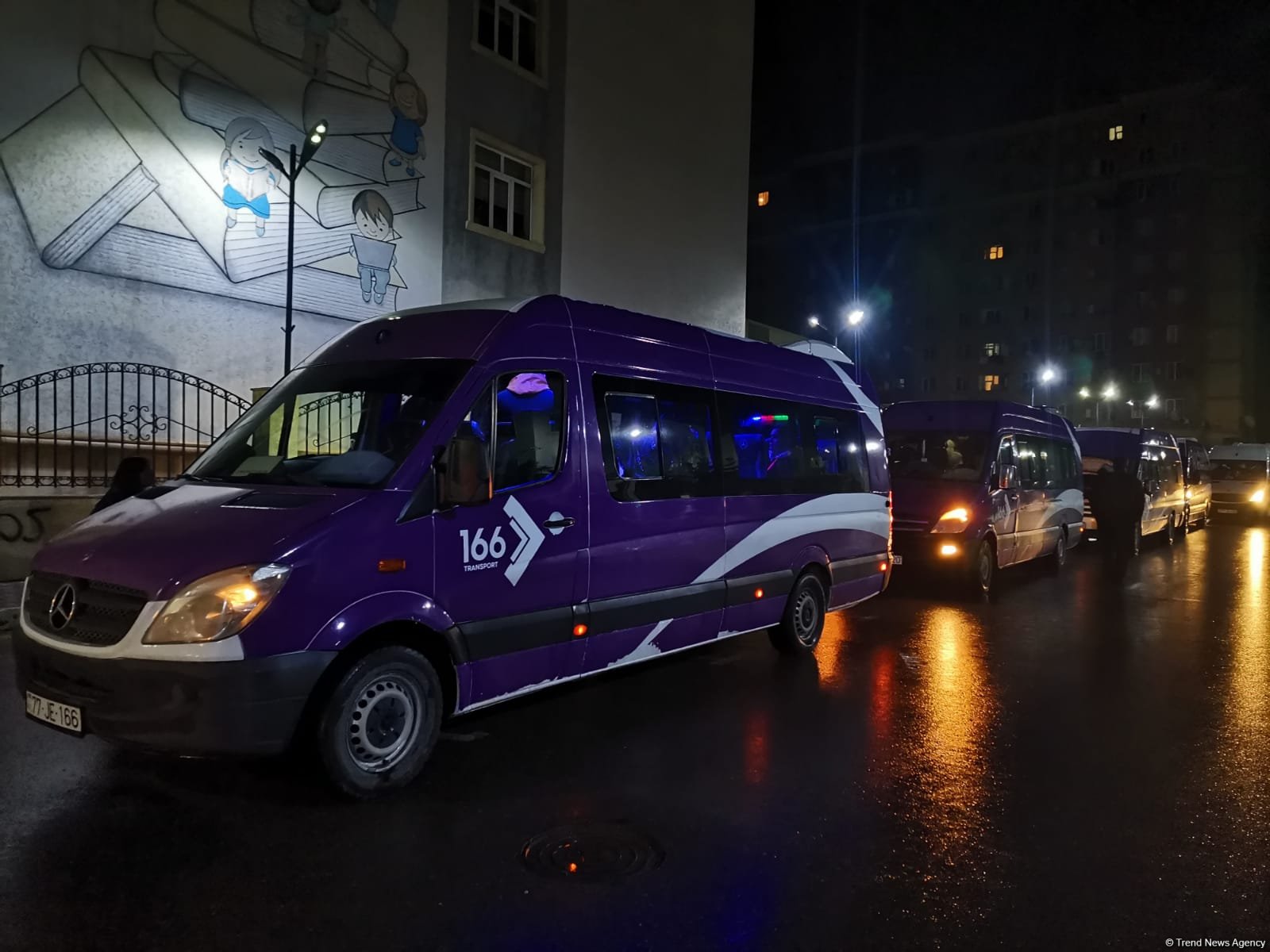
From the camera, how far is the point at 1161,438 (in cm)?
2164

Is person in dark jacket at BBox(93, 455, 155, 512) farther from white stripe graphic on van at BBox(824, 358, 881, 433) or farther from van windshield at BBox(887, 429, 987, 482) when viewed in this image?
van windshield at BBox(887, 429, 987, 482)

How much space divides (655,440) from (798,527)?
2085mm

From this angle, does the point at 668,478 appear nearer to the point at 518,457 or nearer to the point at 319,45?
the point at 518,457

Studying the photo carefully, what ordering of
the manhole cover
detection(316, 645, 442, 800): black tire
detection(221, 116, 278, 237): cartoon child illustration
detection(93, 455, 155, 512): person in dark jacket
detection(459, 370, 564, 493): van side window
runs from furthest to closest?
detection(221, 116, 278, 237): cartoon child illustration
detection(93, 455, 155, 512): person in dark jacket
detection(459, 370, 564, 493): van side window
detection(316, 645, 442, 800): black tire
the manhole cover

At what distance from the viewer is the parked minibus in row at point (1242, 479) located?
29172mm

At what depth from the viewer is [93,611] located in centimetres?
410

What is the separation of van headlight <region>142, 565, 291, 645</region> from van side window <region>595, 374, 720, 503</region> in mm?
2313

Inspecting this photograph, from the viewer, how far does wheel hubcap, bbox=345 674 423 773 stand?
4344 mm

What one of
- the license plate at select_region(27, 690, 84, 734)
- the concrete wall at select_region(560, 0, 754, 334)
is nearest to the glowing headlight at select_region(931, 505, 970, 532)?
the license plate at select_region(27, 690, 84, 734)

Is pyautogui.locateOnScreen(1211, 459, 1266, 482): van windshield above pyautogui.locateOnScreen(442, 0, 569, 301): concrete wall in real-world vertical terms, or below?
below

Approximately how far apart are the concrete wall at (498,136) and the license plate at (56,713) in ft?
41.6

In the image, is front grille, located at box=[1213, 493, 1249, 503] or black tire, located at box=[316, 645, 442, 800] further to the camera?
front grille, located at box=[1213, 493, 1249, 503]

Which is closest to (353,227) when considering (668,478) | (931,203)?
(668,478)

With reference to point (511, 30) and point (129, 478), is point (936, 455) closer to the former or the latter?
point (129, 478)
